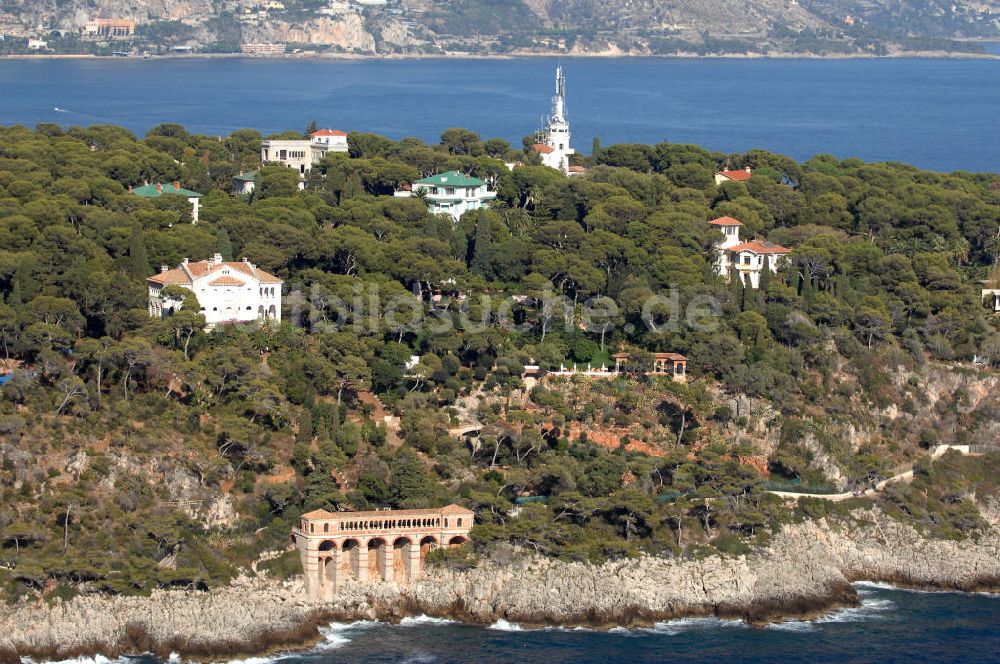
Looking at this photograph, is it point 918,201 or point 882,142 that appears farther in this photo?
point 882,142

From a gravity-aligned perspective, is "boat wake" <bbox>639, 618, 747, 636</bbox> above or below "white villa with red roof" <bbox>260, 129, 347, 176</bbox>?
below

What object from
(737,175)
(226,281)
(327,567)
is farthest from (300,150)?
(327,567)

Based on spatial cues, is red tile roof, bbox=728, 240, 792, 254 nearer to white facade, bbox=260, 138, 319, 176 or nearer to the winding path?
the winding path

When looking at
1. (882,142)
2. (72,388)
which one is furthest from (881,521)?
(882,142)

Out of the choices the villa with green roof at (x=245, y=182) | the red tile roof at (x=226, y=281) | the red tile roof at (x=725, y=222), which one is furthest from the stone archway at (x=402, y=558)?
the villa with green roof at (x=245, y=182)

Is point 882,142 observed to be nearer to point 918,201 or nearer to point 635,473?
point 918,201

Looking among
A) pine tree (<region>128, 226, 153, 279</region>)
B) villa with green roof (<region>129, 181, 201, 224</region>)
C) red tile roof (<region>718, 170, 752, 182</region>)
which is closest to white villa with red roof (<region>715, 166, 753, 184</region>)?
red tile roof (<region>718, 170, 752, 182</region>)
